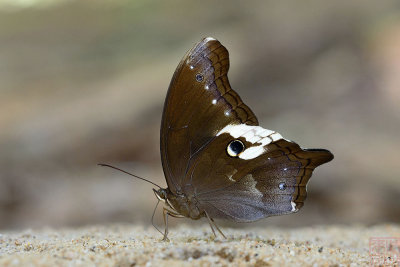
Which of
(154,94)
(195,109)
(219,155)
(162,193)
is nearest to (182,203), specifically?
(162,193)

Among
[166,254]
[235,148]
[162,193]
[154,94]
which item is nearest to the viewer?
[166,254]

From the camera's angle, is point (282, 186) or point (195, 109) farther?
point (282, 186)

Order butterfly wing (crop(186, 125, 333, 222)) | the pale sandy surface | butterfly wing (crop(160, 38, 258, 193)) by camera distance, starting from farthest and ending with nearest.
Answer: butterfly wing (crop(186, 125, 333, 222))
butterfly wing (crop(160, 38, 258, 193))
the pale sandy surface

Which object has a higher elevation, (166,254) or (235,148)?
(235,148)

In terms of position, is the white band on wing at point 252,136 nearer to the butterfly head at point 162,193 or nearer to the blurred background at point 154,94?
the butterfly head at point 162,193

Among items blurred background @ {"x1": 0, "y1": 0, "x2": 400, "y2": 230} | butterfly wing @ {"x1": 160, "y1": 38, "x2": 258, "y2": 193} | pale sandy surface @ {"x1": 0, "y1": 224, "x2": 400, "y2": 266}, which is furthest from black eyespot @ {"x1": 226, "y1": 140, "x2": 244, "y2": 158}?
blurred background @ {"x1": 0, "y1": 0, "x2": 400, "y2": 230}

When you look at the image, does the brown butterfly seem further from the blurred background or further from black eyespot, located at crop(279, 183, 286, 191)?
the blurred background

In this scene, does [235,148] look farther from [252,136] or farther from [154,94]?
[154,94]

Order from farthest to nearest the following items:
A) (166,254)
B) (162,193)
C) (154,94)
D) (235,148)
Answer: (154,94) → (235,148) → (162,193) → (166,254)

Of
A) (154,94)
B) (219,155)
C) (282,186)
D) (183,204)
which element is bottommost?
(183,204)
